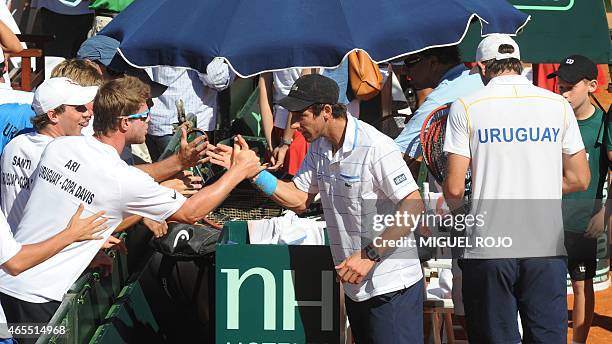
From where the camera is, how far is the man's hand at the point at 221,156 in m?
5.79

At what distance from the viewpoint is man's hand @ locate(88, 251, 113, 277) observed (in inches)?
225

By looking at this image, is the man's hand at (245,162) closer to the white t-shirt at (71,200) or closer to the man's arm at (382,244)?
the white t-shirt at (71,200)

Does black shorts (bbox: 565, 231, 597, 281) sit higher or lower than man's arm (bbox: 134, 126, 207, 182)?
lower

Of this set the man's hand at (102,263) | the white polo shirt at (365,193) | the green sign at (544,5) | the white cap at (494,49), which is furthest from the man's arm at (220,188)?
the green sign at (544,5)

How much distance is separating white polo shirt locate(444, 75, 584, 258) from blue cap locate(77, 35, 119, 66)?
2.96 meters

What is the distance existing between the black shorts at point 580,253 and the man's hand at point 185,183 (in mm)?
2423

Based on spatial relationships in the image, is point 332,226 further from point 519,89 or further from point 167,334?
point 167,334

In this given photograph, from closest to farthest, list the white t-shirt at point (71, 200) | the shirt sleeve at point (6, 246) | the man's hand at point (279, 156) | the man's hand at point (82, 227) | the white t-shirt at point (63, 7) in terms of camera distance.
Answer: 1. the shirt sleeve at point (6, 246)
2. the man's hand at point (82, 227)
3. the white t-shirt at point (71, 200)
4. the man's hand at point (279, 156)
5. the white t-shirt at point (63, 7)

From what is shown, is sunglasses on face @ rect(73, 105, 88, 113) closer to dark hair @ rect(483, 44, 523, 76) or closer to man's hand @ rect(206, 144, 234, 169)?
man's hand @ rect(206, 144, 234, 169)

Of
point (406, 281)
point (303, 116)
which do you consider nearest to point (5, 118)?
point (303, 116)

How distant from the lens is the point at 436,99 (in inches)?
258

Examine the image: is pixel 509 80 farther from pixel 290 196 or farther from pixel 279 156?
pixel 279 156

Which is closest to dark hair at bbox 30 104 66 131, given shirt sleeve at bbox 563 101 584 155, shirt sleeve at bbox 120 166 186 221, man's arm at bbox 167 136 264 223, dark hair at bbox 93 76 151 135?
dark hair at bbox 93 76 151 135

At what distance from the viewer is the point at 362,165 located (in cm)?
543
